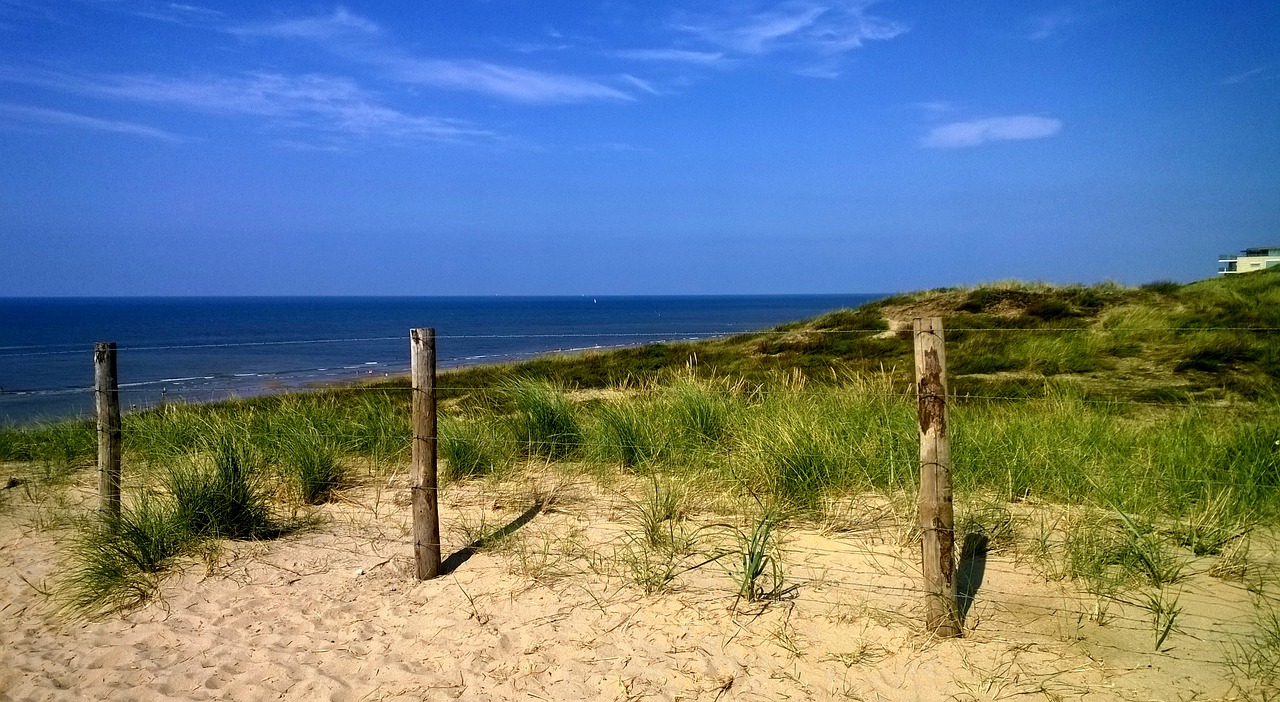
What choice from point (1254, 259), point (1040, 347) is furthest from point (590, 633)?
point (1254, 259)

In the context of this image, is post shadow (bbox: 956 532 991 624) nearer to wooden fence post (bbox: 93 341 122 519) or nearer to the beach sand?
the beach sand

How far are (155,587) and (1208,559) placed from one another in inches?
249

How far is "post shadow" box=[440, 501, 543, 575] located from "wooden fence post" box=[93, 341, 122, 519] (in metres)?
2.63

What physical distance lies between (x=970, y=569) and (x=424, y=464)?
132 inches

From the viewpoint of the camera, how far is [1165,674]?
12.1 ft

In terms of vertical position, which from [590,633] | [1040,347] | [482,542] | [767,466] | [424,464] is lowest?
[590,633]

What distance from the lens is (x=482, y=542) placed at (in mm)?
5574

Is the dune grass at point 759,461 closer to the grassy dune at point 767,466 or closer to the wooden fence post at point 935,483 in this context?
the grassy dune at point 767,466

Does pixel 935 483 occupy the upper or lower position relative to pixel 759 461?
upper

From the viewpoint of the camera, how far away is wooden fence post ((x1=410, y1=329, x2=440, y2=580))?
5059 millimetres

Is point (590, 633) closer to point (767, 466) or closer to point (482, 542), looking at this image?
point (482, 542)

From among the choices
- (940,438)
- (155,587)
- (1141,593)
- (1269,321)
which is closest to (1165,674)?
(1141,593)

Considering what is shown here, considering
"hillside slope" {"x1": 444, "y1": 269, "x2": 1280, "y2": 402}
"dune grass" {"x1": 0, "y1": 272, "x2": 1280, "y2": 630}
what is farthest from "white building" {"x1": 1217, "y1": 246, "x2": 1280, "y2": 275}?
"dune grass" {"x1": 0, "y1": 272, "x2": 1280, "y2": 630}

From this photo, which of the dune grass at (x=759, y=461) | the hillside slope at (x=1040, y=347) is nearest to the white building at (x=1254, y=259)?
the hillside slope at (x=1040, y=347)
